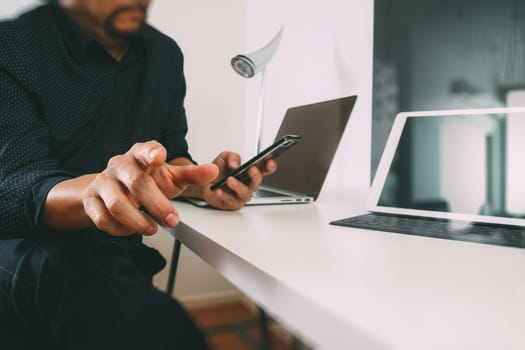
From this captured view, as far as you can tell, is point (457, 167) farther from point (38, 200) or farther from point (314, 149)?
point (38, 200)

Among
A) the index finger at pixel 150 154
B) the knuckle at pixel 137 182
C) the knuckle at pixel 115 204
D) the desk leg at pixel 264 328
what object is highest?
the index finger at pixel 150 154

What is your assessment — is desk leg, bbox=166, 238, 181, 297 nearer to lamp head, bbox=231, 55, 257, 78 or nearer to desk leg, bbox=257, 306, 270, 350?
desk leg, bbox=257, 306, 270, 350

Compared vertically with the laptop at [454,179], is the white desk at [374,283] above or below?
below

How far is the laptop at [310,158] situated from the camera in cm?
84

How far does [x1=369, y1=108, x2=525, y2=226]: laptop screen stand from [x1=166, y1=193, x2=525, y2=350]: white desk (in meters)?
A: 0.12

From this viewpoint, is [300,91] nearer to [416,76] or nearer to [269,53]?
[269,53]

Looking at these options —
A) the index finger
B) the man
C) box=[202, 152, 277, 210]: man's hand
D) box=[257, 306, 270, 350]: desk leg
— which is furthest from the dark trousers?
box=[257, 306, 270, 350]: desk leg

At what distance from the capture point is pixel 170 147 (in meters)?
0.92

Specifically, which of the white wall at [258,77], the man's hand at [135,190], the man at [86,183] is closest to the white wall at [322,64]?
the white wall at [258,77]

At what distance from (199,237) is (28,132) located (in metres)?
0.29

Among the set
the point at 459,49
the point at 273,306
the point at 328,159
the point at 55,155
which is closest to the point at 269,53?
the point at 328,159

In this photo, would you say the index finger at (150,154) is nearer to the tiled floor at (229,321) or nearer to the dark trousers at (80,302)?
the dark trousers at (80,302)

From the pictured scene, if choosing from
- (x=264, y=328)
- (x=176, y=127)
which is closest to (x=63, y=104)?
(x=176, y=127)

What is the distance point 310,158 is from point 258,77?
53 cm
